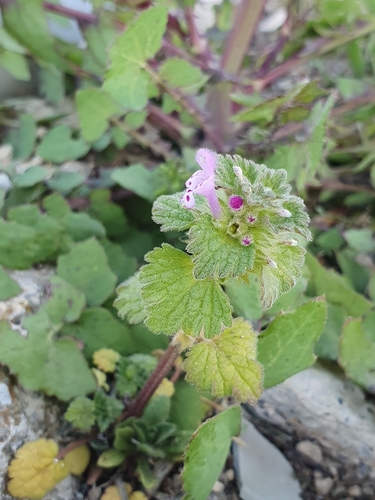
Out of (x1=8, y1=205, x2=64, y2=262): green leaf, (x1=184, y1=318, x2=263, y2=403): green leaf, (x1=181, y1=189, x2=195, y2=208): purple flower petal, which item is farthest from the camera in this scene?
(x1=8, y1=205, x2=64, y2=262): green leaf

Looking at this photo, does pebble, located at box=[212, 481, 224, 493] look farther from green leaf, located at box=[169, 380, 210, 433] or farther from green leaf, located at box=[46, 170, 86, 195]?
green leaf, located at box=[46, 170, 86, 195]

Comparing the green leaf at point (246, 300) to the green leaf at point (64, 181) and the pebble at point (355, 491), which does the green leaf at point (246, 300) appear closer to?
the pebble at point (355, 491)

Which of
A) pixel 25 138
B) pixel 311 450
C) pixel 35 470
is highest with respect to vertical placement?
pixel 25 138

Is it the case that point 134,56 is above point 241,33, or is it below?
below

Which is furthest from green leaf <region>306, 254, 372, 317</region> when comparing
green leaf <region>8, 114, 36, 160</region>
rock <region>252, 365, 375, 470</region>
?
green leaf <region>8, 114, 36, 160</region>

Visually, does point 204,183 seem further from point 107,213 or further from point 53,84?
point 53,84

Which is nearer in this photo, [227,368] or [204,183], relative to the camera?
[204,183]

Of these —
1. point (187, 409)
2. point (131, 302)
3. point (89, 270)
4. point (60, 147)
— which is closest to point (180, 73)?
point (60, 147)
